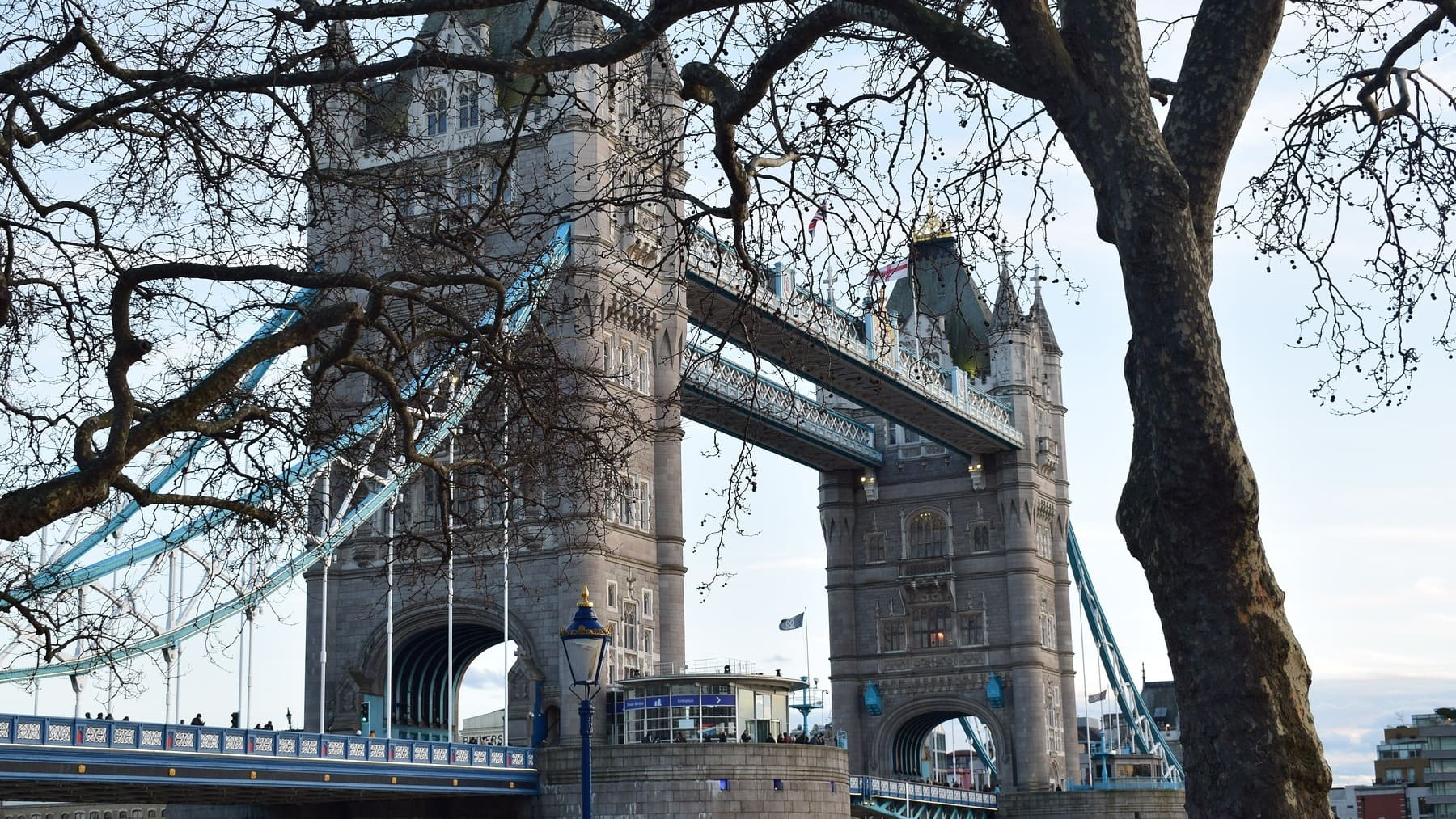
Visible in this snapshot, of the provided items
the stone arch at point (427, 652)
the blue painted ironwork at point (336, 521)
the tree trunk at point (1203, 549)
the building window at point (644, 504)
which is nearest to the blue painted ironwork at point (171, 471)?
the blue painted ironwork at point (336, 521)

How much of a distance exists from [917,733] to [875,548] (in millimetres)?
7617

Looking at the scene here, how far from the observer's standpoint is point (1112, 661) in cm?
7312

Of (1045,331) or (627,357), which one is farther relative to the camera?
(1045,331)

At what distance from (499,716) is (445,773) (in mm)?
49890

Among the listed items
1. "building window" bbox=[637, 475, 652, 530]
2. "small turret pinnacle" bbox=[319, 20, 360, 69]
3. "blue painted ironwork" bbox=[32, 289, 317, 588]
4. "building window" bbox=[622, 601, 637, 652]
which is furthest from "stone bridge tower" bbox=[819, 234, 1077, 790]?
"small turret pinnacle" bbox=[319, 20, 360, 69]

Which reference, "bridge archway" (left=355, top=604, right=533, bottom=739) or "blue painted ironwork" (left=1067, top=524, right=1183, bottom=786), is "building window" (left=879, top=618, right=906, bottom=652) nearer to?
"blue painted ironwork" (left=1067, top=524, right=1183, bottom=786)

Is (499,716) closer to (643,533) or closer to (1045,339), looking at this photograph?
(1045,339)

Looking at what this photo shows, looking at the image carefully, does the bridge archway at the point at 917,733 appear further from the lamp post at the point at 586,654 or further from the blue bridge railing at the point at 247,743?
the lamp post at the point at 586,654

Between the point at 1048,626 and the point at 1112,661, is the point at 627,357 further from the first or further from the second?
the point at 1112,661


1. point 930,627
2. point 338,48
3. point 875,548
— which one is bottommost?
point 930,627

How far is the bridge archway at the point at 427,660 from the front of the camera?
4056 centimetres

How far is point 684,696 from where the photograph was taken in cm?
3859

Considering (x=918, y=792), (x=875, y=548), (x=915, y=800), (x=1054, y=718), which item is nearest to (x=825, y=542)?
(x=875, y=548)

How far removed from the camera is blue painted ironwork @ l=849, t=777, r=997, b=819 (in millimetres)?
51250
